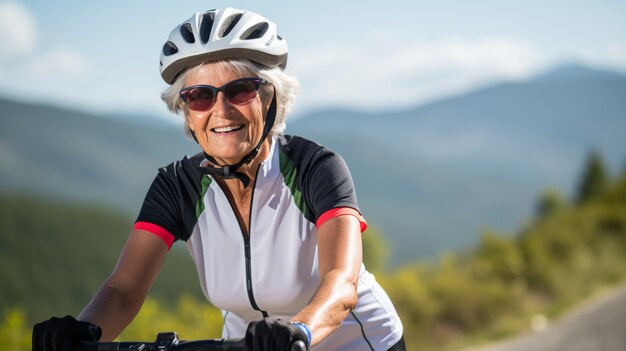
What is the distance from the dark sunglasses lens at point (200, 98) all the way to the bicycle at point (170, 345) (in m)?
0.75

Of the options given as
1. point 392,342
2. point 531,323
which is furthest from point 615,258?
point 392,342

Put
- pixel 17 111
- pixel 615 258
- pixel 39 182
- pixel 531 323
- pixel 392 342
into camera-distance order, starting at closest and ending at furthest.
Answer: pixel 392 342 → pixel 531 323 → pixel 615 258 → pixel 39 182 → pixel 17 111

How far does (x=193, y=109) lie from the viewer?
2523 millimetres

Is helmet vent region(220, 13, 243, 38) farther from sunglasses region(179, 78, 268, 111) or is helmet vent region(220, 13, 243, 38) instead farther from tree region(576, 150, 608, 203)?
tree region(576, 150, 608, 203)

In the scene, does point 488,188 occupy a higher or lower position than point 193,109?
higher

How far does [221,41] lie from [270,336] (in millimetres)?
1065

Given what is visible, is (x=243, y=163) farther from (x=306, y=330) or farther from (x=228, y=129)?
(x=306, y=330)

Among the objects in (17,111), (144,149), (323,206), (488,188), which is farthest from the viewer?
(488,188)

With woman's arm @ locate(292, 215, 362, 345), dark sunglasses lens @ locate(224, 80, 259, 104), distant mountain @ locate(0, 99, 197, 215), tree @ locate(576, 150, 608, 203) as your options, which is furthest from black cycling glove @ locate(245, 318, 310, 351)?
distant mountain @ locate(0, 99, 197, 215)

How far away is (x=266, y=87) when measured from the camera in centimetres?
258

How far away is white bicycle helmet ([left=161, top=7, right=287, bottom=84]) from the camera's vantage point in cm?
252

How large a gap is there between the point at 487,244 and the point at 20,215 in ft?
161

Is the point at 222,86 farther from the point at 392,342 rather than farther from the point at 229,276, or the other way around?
the point at 392,342

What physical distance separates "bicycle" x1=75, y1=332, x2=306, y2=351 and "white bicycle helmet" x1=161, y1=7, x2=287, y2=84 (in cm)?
92
